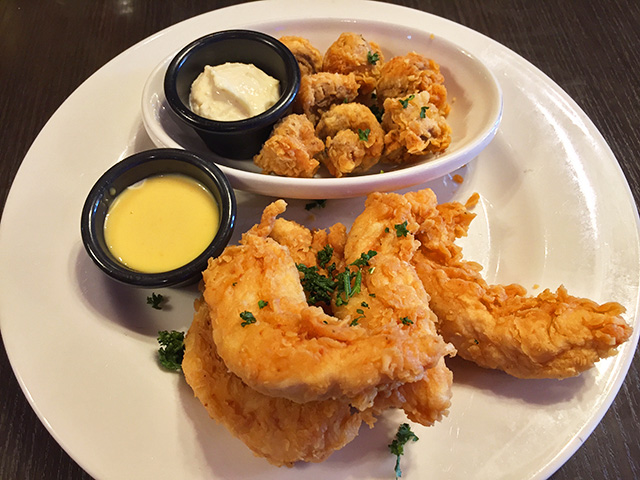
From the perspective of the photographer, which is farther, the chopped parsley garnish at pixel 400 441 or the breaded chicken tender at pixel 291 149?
the breaded chicken tender at pixel 291 149

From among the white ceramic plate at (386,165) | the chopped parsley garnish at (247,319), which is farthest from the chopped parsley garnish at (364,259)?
the chopped parsley garnish at (247,319)

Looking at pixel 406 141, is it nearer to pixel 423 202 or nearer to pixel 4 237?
pixel 423 202

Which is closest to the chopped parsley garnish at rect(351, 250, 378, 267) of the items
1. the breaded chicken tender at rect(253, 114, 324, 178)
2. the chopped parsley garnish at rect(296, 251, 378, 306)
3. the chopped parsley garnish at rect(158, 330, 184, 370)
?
the chopped parsley garnish at rect(296, 251, 378, 306)

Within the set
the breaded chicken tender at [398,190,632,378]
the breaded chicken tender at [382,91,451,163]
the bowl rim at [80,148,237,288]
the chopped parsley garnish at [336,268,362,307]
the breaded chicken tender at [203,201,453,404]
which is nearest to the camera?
the breaded chicken tender at [203,201,453,404]

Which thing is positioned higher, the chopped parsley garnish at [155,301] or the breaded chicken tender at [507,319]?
the breaded chicken tender at [507,319]

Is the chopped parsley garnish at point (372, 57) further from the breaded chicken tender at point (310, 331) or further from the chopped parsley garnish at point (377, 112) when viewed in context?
the breaded chicken tender at point (310, 331)

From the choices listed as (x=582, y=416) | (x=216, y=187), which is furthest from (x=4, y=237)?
(x=582, y=416)

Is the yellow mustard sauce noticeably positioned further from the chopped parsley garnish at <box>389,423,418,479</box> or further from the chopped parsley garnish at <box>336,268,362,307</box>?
the chopped parsley garnish at <box>389,423,418,479</box>
